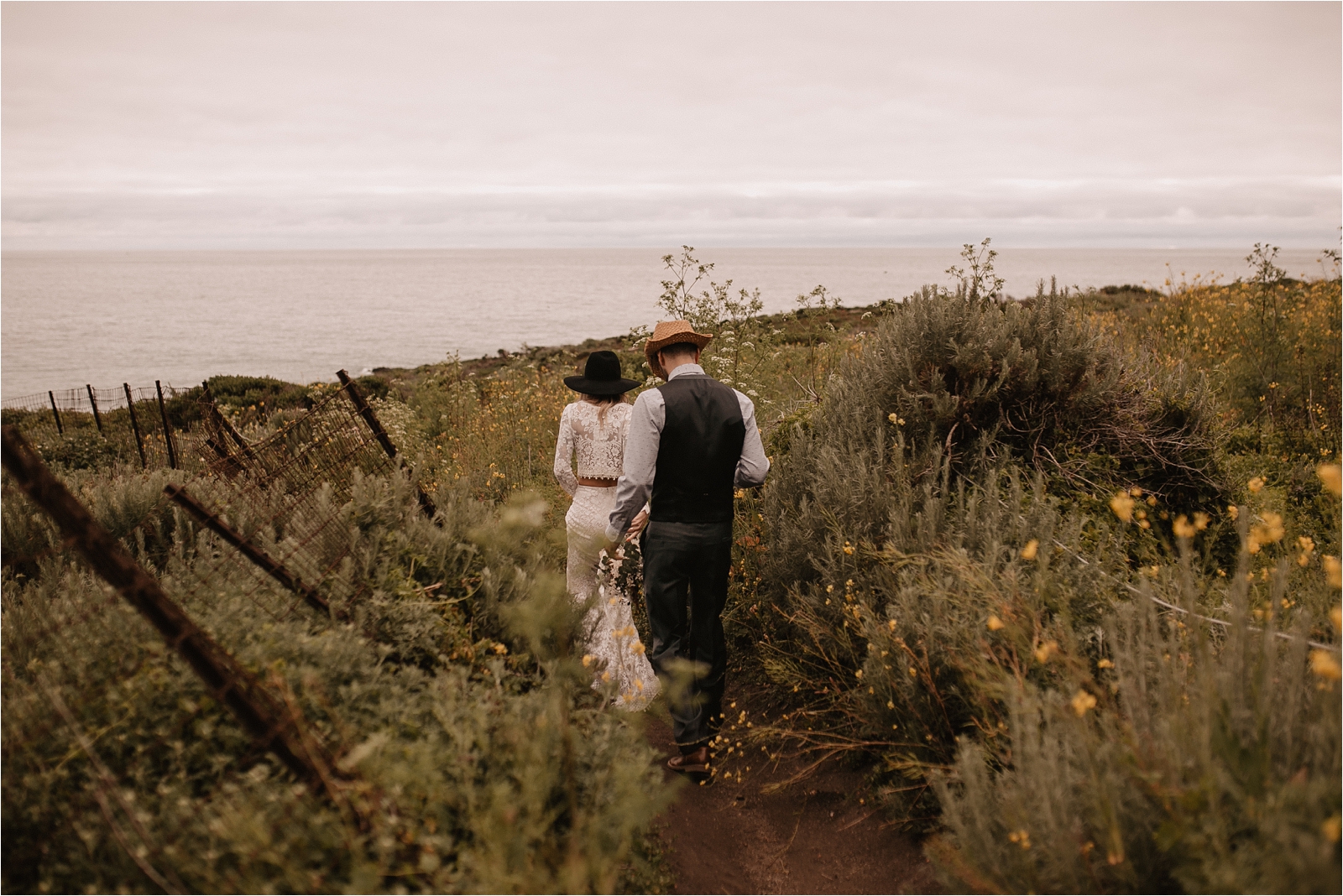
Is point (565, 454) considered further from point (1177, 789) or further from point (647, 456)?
point (1177, 789)

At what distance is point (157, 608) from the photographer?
2.31m

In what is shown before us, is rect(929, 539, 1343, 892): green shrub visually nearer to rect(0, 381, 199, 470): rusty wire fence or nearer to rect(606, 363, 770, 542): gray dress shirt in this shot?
rect(606, 363, 770, 542): gray dress shirt

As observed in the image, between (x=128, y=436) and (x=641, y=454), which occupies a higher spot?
(x=641, y=454)

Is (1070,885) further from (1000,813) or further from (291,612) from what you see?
(291,612)

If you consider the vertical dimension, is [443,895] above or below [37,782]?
below

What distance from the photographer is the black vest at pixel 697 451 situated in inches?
166

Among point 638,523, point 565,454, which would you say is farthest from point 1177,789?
point 565,454

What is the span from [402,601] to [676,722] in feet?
5.90

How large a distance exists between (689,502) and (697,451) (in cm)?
31

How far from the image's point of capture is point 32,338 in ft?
145

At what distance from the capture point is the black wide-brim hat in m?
5.07

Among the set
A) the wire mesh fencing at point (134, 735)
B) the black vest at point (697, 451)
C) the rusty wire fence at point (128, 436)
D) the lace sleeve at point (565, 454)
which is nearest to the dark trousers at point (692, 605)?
the black vest at point (697, 451)

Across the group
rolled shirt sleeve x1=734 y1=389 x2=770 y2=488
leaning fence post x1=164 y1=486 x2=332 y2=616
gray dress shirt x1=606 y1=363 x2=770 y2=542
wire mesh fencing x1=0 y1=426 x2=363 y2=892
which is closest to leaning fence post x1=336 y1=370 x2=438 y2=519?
leaning fence post x1=164 y1=486 x2=332 y2=616

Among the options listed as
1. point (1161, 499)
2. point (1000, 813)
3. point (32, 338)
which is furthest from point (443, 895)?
point (32, 338)
